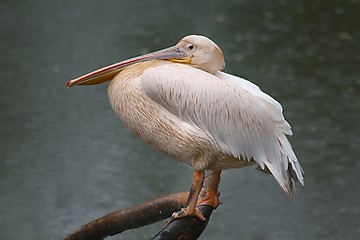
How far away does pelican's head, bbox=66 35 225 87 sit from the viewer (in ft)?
6.84

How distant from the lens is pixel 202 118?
2088 millimetres

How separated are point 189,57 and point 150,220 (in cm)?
47

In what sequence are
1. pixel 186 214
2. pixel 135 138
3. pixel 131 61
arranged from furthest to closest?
pixel 135 138, pixel 131 61, pixel 186 214

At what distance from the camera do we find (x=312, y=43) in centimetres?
591

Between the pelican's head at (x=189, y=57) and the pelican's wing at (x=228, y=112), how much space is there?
29 millimetres

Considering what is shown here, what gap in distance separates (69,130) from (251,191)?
1215 mm

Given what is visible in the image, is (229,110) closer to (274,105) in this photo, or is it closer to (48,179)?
(274,105)

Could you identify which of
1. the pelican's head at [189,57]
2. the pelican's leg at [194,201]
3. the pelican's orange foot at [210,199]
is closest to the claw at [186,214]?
the pelican's leg at [194,201]

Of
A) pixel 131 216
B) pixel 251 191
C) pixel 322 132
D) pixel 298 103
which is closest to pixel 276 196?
pixel 251 191

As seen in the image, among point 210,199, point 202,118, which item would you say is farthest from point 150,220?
point 202,118

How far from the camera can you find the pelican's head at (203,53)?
2074 millimetres

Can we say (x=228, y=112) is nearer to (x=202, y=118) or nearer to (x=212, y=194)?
(x=202, y=118)

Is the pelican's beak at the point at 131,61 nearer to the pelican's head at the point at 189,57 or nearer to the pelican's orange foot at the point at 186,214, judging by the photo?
the pelican's head at the point at 189,57

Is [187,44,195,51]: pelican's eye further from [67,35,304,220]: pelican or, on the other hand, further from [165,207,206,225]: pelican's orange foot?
[165,207,206,225]: pelican's orange foot
